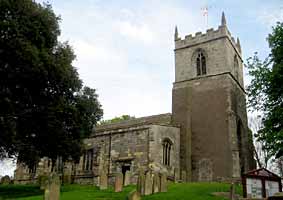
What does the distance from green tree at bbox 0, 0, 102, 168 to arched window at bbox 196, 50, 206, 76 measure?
1311 cm

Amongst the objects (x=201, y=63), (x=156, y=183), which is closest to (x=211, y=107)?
(x=201, y=63)

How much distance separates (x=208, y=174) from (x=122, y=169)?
276 inches

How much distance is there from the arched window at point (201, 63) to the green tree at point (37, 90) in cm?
1311

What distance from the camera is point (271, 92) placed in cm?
2245

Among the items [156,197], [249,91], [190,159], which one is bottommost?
[156,197]

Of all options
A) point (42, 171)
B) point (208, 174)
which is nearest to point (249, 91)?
point (208, 174)

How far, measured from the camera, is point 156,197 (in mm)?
17281

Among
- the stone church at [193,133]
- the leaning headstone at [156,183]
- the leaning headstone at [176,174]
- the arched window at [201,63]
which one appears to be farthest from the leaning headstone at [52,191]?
the arched window at [201,63]

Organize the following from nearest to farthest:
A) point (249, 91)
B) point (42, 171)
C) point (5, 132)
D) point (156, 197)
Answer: point (156, 197)
point (5, 132)
point (249, 91)
point (42, 171)

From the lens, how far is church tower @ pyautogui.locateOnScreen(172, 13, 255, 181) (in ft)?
104

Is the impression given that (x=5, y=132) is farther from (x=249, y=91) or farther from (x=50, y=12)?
(x=249, y=91)

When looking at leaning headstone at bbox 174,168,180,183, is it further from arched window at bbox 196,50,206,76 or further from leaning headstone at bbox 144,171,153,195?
leaning headstone at bbox 144,171,153,195

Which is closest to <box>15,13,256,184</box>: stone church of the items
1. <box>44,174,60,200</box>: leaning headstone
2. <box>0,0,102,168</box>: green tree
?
<box>0,0,102,168</box>: green tree

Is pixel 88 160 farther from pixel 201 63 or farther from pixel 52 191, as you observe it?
pixel 52 191
